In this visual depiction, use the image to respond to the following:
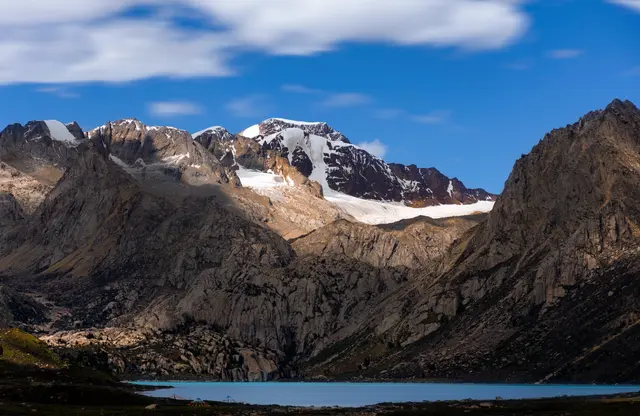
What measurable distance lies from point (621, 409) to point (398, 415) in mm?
33234

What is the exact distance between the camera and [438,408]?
555ft

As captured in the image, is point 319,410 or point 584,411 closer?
point 584,411

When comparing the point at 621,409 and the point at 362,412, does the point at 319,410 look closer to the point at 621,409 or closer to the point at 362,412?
the point at 362,412

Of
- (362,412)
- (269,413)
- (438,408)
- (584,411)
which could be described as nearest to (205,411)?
(269,413)

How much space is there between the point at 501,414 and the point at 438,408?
2289cm

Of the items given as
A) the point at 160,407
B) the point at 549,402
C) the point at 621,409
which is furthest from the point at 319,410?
the point at 621,409

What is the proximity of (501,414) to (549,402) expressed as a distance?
30.4 m

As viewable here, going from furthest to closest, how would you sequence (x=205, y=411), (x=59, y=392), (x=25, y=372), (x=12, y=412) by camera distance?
1. (x=25, y=372)
2. (x=59, y=392)
3. (x=205, y=411)
4. (x=12, y=412)

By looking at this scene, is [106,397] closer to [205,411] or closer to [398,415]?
[205,411]

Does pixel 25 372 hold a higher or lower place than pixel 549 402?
higher

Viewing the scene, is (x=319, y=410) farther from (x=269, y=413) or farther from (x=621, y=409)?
(x=621, y=409)

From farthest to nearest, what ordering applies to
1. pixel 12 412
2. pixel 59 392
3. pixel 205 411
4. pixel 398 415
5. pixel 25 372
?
pixel 25 372 → pixel 59 392 → pixel 205 411 → pixel 398 415 → pixel 12 412

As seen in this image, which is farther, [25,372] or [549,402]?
[25,372]

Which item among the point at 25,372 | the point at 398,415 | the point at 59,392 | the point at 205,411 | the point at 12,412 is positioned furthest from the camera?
the point at 25,372
